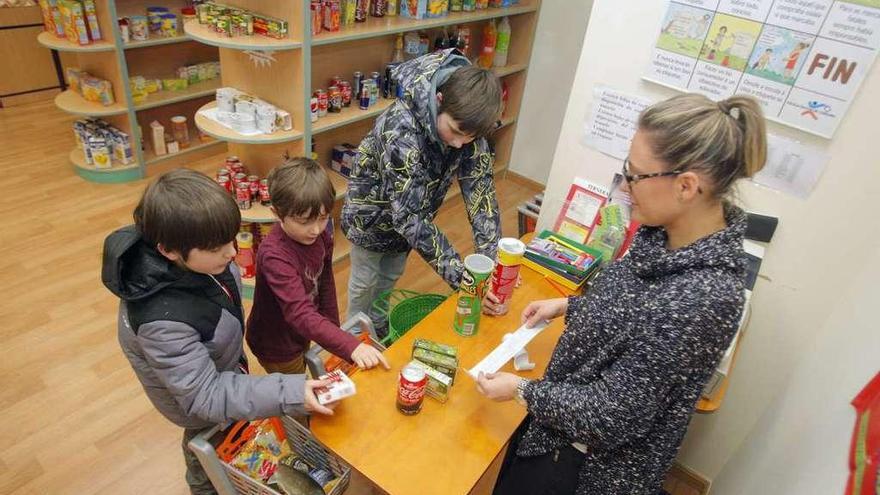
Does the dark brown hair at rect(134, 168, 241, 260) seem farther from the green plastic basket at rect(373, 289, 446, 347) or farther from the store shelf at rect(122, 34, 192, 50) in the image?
the store shelf at rect(122, 34, 192, 50)

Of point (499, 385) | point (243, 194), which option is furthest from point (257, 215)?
point (499, 385)

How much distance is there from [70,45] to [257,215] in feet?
6.33

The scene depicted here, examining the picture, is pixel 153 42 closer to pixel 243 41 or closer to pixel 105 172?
pixel 105 172

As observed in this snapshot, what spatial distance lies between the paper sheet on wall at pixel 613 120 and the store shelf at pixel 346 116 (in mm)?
1262

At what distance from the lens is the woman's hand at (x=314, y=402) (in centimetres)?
125

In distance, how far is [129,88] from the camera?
3.65 meters

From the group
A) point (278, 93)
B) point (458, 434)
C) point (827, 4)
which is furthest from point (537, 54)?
point (458, 434)

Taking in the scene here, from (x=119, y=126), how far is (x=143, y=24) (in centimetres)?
77

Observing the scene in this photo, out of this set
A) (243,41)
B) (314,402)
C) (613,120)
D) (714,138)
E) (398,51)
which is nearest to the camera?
(714,138)

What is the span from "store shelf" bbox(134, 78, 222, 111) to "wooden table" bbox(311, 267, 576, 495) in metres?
3.31

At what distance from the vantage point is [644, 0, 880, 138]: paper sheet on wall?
4.91ft

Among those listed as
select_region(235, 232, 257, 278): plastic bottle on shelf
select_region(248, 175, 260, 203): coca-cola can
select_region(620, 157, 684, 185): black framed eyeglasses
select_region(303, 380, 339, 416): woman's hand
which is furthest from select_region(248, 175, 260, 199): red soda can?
select_region(620, 157, 684, 185): black framed eyeglasses

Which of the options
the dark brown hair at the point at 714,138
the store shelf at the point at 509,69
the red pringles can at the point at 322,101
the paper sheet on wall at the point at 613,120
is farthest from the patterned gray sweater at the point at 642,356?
the store shelf at the point at 509,69

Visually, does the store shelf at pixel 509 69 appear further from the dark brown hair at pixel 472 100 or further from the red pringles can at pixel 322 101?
the dark brown hair at pixel 472 100
